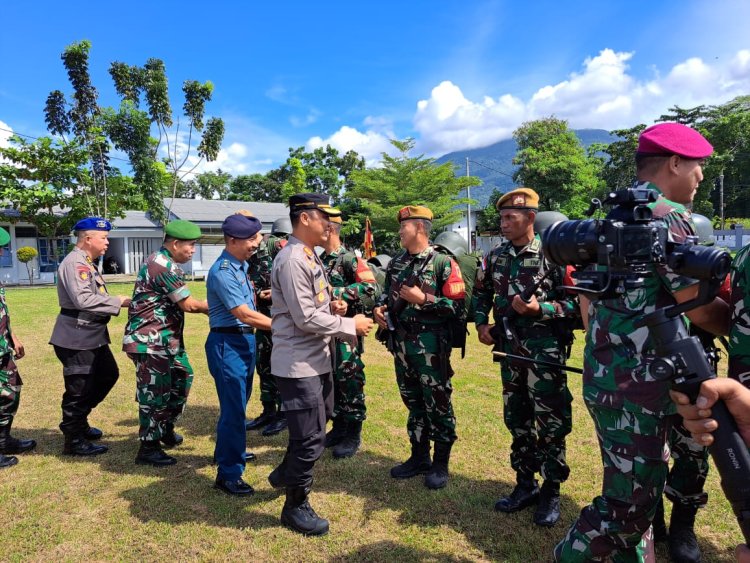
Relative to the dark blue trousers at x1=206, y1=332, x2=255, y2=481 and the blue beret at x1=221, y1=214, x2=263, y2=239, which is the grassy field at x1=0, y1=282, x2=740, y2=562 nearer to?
the dark blue trousers at x1=206, y1=332, x2=255, y2=481

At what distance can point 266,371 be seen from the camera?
17.8 ft

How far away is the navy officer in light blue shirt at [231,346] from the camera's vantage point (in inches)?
145

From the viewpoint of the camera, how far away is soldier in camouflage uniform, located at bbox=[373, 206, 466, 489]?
377cm

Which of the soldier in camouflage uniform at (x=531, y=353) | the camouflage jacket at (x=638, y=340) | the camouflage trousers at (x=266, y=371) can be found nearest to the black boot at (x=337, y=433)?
the camouflage trousers at (x=266, y=371)

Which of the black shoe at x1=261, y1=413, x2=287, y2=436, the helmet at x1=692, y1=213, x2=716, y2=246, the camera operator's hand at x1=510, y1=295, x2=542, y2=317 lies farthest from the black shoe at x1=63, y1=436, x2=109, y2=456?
the helmet at x1=692, y1=213, x2=716, y2=246

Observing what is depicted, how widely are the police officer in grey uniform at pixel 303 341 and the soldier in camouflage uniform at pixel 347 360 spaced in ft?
4.06

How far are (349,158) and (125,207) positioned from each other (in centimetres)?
2178

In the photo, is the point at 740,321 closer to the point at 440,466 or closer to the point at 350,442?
the point at 440,466

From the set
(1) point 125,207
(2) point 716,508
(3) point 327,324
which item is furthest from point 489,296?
(1) point 125,207

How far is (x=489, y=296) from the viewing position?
150 inches

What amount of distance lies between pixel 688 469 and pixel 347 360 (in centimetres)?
290

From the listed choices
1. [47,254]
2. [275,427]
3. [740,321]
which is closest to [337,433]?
[275,427]

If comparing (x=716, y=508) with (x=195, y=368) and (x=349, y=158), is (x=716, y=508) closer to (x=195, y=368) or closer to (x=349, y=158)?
(x=195, y=368)

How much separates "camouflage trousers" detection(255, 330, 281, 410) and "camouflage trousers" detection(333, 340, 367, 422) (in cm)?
86
